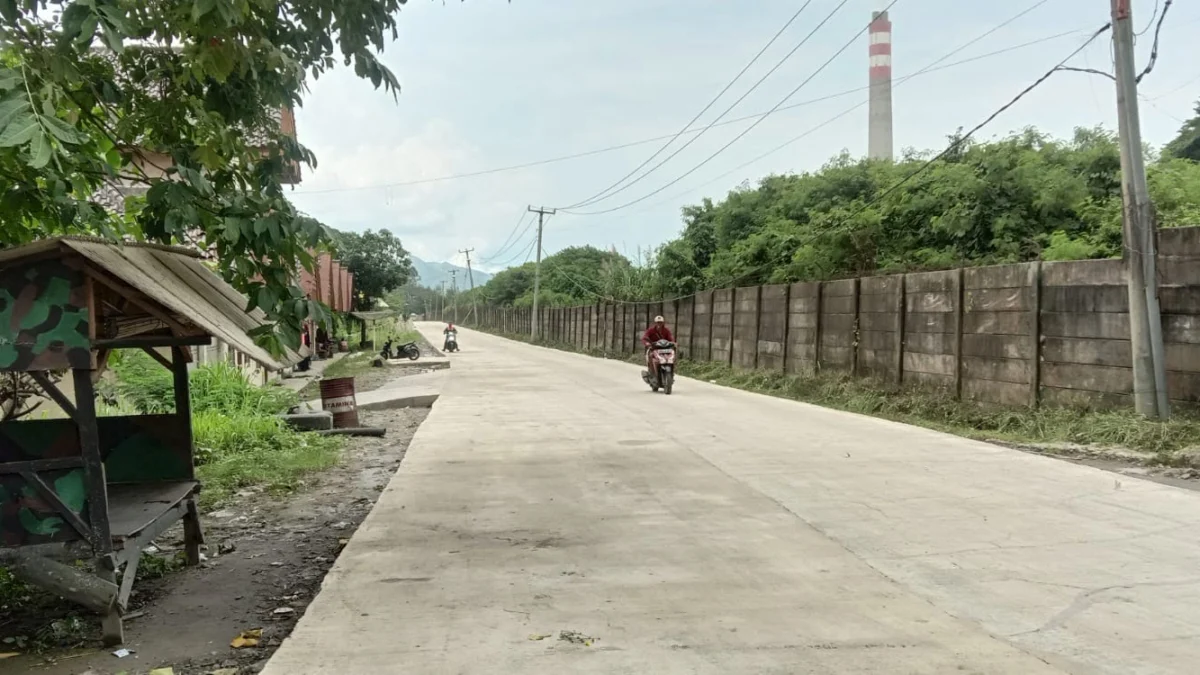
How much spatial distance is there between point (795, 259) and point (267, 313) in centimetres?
1770

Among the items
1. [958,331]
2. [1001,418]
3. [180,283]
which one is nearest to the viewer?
[180,283]

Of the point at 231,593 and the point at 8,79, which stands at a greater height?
the point at 8,79

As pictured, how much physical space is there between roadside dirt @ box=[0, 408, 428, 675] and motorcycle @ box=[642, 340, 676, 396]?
8278 mm

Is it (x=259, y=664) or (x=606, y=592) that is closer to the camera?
(x=259, y=664)

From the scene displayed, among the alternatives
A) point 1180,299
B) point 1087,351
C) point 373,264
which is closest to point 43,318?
point 1180,299

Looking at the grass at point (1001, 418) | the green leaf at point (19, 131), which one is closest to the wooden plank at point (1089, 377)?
the grass at point (1001, 418)

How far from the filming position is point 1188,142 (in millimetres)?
26734

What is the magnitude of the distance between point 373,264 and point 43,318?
48.2 meters

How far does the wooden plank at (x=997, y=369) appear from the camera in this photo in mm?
10307

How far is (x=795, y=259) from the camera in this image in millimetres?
20688

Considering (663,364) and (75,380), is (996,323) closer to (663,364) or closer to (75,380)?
(663,364)

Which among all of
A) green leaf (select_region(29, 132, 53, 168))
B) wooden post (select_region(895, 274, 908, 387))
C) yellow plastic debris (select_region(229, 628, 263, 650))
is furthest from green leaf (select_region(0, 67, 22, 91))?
wooden post (select_region(895, 274, 908, 387))

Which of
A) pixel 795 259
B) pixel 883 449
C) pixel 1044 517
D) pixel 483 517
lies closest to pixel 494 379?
pixel 795 259

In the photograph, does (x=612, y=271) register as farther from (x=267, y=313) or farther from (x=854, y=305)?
(x=267, y=313)
